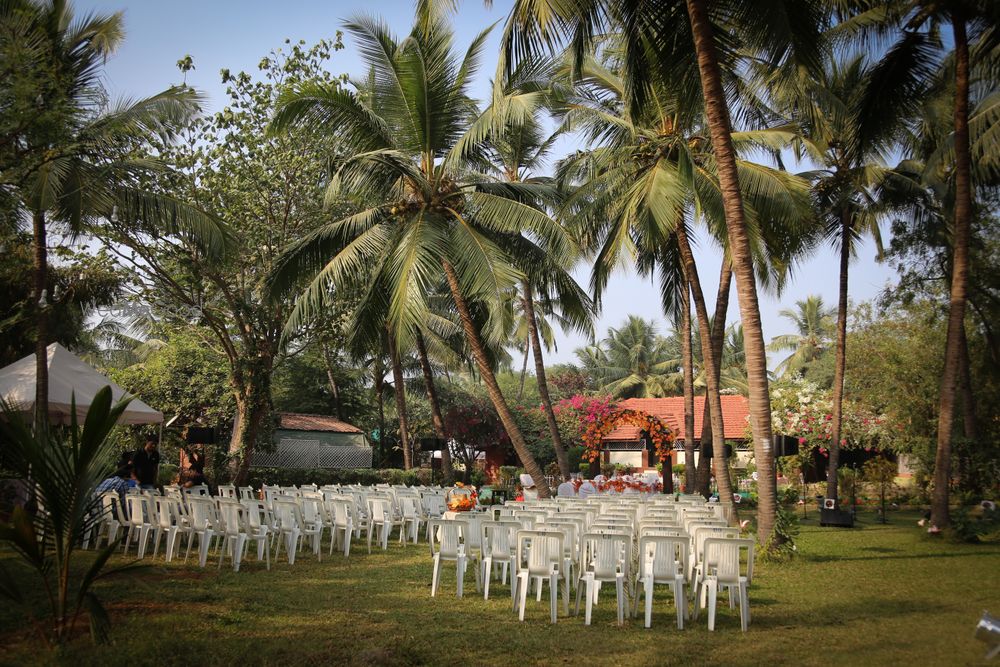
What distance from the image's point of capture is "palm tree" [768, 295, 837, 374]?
158 ft

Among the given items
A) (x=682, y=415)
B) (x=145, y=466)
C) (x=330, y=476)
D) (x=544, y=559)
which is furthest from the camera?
(x=682, y=415)

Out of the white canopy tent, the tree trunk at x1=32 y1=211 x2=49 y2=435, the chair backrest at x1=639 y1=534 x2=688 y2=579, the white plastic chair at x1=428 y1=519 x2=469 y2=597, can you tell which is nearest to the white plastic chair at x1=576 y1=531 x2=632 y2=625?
the chair backrest at x1=639 y1=534 x2=688 y2=579

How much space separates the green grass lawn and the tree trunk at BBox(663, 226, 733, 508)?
3.12 meters

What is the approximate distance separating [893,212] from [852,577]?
1292cm

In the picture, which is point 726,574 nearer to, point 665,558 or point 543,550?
point 665,558

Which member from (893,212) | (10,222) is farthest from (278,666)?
(893,212)

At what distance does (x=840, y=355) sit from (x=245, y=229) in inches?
556

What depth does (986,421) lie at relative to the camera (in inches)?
832

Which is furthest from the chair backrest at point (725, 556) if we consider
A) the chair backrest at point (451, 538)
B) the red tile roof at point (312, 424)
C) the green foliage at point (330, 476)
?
the red tile roof at point (312, 424)

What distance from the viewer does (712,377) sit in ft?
52.5

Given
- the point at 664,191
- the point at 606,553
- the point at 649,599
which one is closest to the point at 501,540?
the point at 606,553

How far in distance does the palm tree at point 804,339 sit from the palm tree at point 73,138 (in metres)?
40.1

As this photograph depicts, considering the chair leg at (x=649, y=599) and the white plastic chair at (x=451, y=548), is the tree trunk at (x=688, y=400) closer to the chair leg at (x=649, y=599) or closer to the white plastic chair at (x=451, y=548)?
the white plastic chair at (x=451, y=548)

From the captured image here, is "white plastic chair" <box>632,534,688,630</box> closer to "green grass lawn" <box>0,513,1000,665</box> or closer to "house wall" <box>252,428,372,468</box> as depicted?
"green grass lawn" <box>0,513,1000,665</box>
